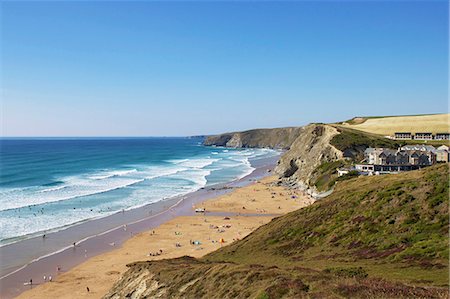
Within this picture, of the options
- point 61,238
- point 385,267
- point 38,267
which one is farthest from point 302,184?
point 385,267

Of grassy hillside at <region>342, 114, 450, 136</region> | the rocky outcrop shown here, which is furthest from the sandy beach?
grassy hillside at <region>342, 114, 450, 136</region>

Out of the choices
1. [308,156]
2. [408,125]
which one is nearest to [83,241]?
[308,156]

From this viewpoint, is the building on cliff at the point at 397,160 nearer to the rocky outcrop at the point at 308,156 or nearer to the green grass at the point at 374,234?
the rocky outcrop at the point at 308,156

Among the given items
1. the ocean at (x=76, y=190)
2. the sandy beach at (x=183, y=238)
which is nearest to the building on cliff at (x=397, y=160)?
the sandy beach at (x=183, y=238)

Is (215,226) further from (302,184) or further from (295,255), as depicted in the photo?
(302,184)

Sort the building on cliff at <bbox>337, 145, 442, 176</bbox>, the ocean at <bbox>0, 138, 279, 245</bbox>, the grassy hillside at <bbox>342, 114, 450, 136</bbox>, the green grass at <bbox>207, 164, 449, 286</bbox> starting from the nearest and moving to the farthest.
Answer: the green grass at <bbox>207, 164, 449, 286</bbox>, the ocean at <bbox>0, 138, 279, 245</bbox>, the building on cliff at <bbox>337, 145, 442, 176</bbox>, the grassy hillside at <bbox>342, 114, 450, 136</bbox>

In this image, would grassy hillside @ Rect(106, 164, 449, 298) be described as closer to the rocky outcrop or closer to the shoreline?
the shoreline

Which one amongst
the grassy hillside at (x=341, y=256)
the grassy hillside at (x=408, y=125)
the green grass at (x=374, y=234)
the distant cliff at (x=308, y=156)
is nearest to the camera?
the grassy hillside at (x=341, y=256)
